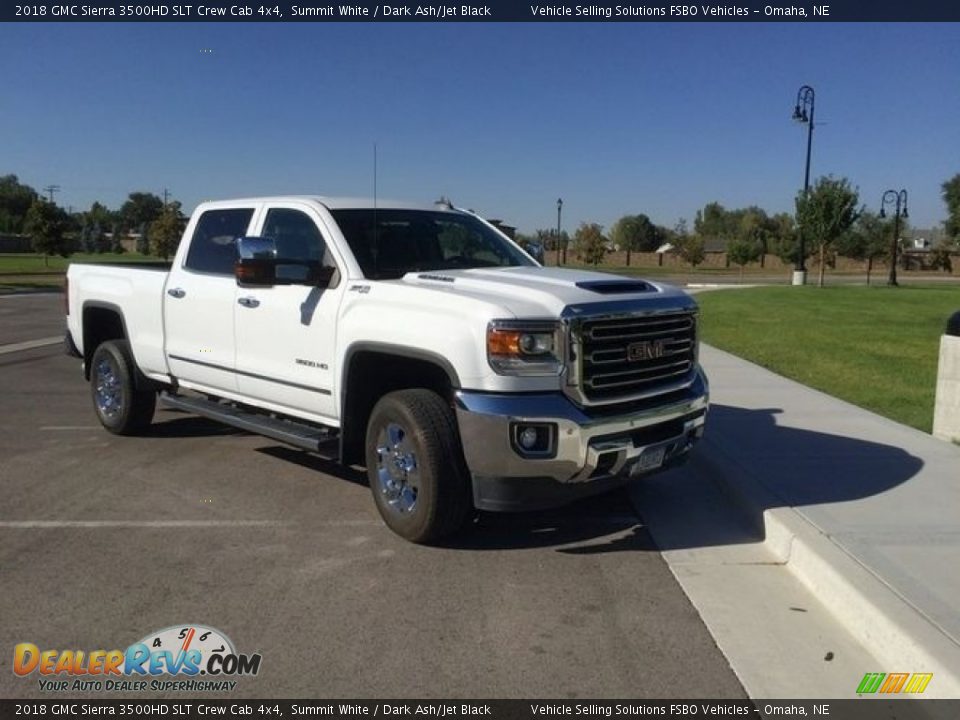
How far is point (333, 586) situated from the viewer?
4.52 meters

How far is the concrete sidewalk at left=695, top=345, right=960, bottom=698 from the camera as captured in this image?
12.3ft

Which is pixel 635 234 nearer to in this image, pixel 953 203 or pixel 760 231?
pixel 760 231

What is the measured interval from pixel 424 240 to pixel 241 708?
3.63m

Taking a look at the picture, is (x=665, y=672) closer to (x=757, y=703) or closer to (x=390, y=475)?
(x=757, y=703)

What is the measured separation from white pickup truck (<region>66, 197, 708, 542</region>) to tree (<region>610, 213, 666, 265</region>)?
307ft

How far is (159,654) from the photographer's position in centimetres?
Result: 378

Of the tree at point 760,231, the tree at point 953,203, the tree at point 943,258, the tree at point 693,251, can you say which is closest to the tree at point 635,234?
the tree at point 760,231

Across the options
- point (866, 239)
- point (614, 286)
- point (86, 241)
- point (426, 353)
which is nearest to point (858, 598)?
point (614, 286)

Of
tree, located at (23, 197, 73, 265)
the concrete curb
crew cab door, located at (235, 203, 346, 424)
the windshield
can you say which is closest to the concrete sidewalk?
the concrete curb

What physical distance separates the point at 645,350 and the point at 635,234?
321 feet

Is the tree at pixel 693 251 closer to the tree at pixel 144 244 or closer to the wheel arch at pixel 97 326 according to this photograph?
the tree at pixel 144 244

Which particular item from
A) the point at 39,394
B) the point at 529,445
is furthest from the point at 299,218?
the point at 39,394

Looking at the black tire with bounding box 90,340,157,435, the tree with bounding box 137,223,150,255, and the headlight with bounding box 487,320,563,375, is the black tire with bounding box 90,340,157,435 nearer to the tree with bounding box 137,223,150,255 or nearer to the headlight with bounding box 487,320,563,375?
the headlight with bounding box 487,320,563,375

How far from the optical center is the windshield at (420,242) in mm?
5773
